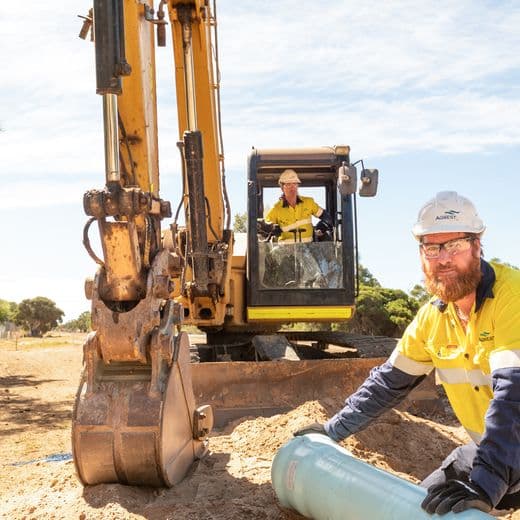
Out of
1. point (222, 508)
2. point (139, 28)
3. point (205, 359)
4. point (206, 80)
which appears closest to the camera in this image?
point (222, 508)

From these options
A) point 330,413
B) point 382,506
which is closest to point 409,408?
point 330,413

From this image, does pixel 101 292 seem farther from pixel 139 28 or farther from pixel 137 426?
pixel 139 28

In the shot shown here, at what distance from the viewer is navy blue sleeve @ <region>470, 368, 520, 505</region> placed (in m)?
3.07

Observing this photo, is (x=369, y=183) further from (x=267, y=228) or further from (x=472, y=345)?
(x=472, y=345)

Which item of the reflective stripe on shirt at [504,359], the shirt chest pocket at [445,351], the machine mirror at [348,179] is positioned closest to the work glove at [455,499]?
the reflective stripe on shirt at [504,359]

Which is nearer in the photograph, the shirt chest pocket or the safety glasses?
the safety glasses

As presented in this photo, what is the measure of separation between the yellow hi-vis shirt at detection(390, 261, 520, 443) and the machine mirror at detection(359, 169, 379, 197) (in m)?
2.81

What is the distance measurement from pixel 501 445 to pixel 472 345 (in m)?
0.67

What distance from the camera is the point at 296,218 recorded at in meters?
9.35

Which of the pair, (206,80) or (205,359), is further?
(205,359)

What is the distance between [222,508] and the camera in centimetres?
450

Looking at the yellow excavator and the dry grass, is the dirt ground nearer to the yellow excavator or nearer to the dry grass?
the yellow excavator

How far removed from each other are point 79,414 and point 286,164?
18.3 feet

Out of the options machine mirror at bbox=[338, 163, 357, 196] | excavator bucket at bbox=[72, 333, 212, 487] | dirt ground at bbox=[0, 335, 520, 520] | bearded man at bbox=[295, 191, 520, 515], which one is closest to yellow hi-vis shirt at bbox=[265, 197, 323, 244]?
machine mirror at bbox=[338, 163, 357, 196]
